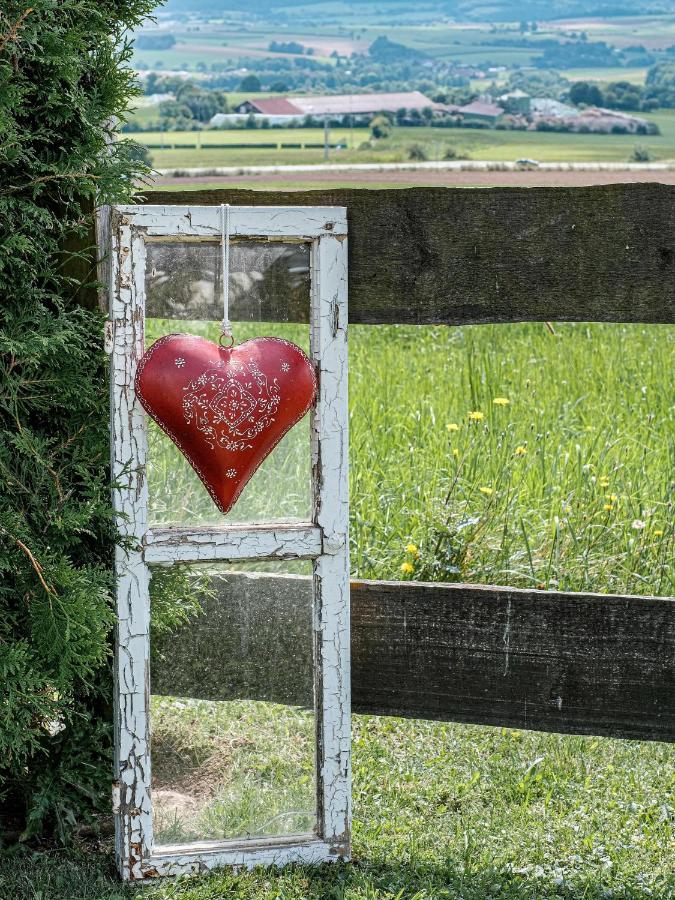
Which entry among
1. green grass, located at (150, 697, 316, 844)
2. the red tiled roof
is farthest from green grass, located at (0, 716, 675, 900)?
the red tiled roof

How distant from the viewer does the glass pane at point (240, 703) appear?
2.36 metres

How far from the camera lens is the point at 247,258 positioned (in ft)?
7.50

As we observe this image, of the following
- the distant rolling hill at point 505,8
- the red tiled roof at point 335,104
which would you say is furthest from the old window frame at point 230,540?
the distant rolling hill at point 505,8

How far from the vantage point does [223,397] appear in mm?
2121

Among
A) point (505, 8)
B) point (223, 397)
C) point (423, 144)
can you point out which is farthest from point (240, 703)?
point (505, 8)

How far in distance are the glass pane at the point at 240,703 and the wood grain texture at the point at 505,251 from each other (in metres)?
0.73

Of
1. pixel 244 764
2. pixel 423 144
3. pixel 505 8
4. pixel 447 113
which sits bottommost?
pixel 244 764

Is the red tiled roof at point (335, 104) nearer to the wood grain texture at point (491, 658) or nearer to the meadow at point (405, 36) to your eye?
the meadow at point (405, 36)

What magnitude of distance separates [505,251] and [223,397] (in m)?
0.79

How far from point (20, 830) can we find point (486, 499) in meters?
1.86

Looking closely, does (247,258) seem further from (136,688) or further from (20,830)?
(20,830)

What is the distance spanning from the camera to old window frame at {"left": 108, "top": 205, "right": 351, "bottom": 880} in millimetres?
2225

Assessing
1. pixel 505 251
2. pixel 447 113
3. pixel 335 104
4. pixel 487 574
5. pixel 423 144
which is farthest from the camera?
pixel 335 104

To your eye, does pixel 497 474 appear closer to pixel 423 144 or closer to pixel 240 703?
pixel 240 703
